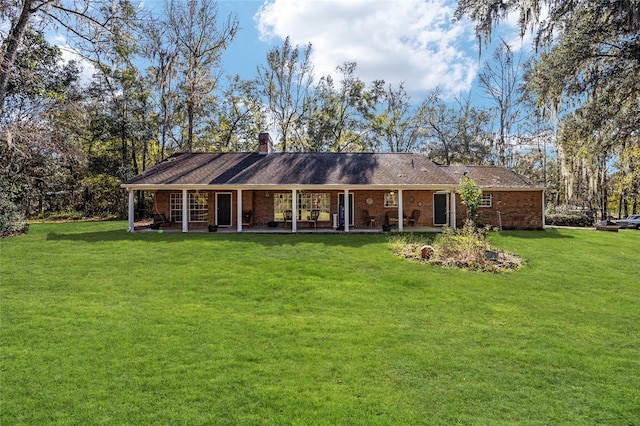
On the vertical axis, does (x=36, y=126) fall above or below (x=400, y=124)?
below

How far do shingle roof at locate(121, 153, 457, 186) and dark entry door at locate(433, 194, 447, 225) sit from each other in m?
1.30

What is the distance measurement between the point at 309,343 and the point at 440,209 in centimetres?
1460

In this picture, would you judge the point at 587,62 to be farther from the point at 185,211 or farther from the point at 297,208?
the point at 185,211

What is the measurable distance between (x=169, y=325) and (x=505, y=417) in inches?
185

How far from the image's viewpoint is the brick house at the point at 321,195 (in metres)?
15.5

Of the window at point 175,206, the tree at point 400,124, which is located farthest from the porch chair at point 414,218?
the tree at point 400,124

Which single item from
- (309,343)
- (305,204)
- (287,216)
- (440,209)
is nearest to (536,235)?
(440,209)

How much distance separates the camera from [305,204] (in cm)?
1688

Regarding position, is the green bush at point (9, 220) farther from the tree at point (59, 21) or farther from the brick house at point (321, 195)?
the tree at point (59, 21)

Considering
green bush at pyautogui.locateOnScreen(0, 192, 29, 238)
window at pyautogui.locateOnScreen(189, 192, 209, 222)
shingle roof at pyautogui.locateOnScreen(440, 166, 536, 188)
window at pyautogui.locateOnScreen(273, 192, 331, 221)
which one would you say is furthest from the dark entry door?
green bush at pyautogui.locateOnScreen(0, 192, 29, 238)

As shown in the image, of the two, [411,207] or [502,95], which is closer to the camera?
[411,207]

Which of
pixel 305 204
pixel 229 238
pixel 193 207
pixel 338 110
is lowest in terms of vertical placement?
pixel 229 238

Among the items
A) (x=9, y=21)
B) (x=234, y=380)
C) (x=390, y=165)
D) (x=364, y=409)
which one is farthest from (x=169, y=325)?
(x=390, y=165)

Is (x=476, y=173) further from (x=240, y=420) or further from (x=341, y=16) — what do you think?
(x=240, y=420)
